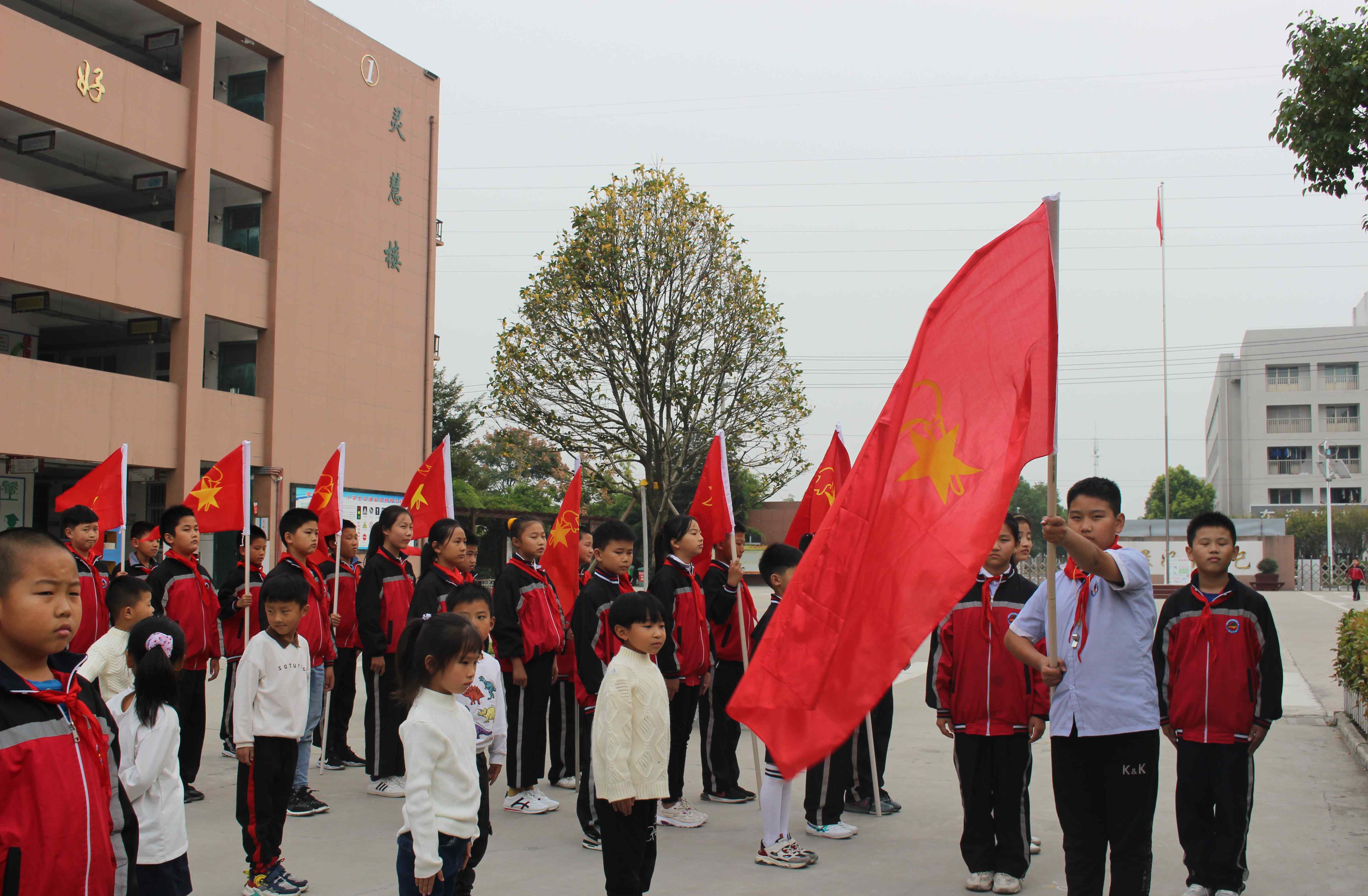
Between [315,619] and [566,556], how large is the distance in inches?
70.3

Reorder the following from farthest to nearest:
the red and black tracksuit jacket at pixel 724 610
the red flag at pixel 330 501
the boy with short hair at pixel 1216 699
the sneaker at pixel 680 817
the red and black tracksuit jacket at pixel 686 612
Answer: the red flag at pixel 330 501, the red and black tracksuit jacket at pixel 724 610, the red and black tracksuit jacket at pixel 686 612, the sneaker at pixel 680 817, the boy with short hair at pixel 1216 699

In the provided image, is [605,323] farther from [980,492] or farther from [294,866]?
[980,492]

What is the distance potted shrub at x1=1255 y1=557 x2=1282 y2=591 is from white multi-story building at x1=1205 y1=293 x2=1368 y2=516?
946 inches

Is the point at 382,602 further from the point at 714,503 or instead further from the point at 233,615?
the point at 714,503

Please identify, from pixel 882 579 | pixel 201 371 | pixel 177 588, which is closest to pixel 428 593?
pixel 177 588

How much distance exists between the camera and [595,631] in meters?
6.11

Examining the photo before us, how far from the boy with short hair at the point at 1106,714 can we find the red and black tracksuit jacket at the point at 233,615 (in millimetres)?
5692

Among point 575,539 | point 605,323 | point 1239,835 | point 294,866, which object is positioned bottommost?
point 294,866

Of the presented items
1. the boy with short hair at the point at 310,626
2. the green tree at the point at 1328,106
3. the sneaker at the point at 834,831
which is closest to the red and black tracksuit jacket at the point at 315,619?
the boy with short hair at the point at 310,626

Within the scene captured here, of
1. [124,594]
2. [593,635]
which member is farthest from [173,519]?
[593,635]

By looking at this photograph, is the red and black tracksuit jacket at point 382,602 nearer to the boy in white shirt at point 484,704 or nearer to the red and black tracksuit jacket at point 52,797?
the boy in white shirt at point 484,704

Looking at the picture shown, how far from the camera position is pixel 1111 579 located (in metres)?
4.13

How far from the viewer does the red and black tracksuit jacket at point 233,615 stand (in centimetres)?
786

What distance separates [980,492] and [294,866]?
4139 millimetres
